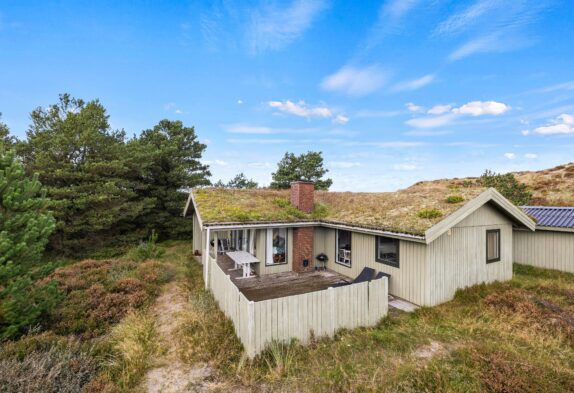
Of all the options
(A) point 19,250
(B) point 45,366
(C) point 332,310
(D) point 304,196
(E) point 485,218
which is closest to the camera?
(B) point 45,366

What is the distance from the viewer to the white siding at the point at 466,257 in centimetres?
838

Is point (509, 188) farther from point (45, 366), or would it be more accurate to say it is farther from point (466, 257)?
point (45, 366)

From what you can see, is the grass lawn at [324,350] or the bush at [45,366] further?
the grass lawn at [324,350]

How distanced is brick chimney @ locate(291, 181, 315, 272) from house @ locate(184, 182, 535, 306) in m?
0.05

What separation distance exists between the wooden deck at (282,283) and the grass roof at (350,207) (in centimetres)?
247

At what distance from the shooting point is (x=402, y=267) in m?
8.90

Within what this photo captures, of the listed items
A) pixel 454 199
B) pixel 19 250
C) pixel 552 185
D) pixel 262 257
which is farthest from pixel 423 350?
pixel 552 185

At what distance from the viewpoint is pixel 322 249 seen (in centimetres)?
1296

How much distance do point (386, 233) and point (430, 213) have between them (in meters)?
1.55

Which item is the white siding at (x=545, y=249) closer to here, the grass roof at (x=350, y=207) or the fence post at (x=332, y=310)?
the grass roof at (x=350, y=207)

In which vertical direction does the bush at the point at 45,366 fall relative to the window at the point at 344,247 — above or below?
below

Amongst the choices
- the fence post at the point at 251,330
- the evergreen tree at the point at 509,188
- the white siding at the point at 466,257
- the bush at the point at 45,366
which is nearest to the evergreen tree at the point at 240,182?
the evergreen tree at the point at 509,188

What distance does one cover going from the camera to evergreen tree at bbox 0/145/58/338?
6066 mm

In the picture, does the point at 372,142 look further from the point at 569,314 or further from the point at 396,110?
the point at 569,314
